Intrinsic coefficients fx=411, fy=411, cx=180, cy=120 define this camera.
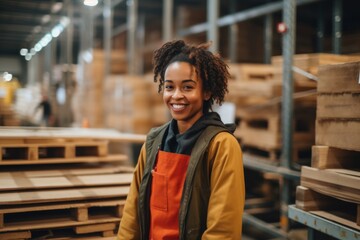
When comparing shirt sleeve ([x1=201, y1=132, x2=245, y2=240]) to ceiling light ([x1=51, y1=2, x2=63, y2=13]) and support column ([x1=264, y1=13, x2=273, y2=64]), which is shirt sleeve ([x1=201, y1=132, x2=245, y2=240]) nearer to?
support column ([x1=264, y1=13, x2=273, y2=64])

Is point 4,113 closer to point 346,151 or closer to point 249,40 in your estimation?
point 249,40

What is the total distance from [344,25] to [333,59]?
222 inches

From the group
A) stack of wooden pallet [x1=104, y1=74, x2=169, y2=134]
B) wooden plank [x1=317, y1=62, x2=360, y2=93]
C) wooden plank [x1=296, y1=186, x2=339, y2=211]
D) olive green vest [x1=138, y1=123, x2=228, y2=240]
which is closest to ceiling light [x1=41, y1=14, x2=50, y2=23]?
stack of wooden pallet [x1=104, y1=74, x2=169, y2=134]

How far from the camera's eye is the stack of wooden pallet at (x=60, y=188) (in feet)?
10.4

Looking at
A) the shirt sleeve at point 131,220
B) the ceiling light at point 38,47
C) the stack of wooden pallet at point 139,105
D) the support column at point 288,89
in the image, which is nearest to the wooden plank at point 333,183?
the shirt sleeve at point 131,220

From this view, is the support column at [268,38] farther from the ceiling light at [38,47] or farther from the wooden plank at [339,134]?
the ceiling light at [38,47]

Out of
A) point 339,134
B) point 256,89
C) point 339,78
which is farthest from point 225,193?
point 256,89

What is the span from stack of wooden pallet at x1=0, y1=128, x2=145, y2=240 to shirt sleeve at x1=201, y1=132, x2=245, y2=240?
4.57 ft

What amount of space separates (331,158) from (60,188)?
2179 mm

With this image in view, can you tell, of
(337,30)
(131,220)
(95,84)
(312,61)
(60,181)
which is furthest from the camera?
(95,84)

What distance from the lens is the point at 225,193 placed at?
7.28 ft

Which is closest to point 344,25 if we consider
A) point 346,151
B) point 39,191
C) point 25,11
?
point 346,151

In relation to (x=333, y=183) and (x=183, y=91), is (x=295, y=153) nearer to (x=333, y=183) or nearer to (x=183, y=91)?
(x=333, y=183)

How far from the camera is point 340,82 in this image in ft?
8.98
